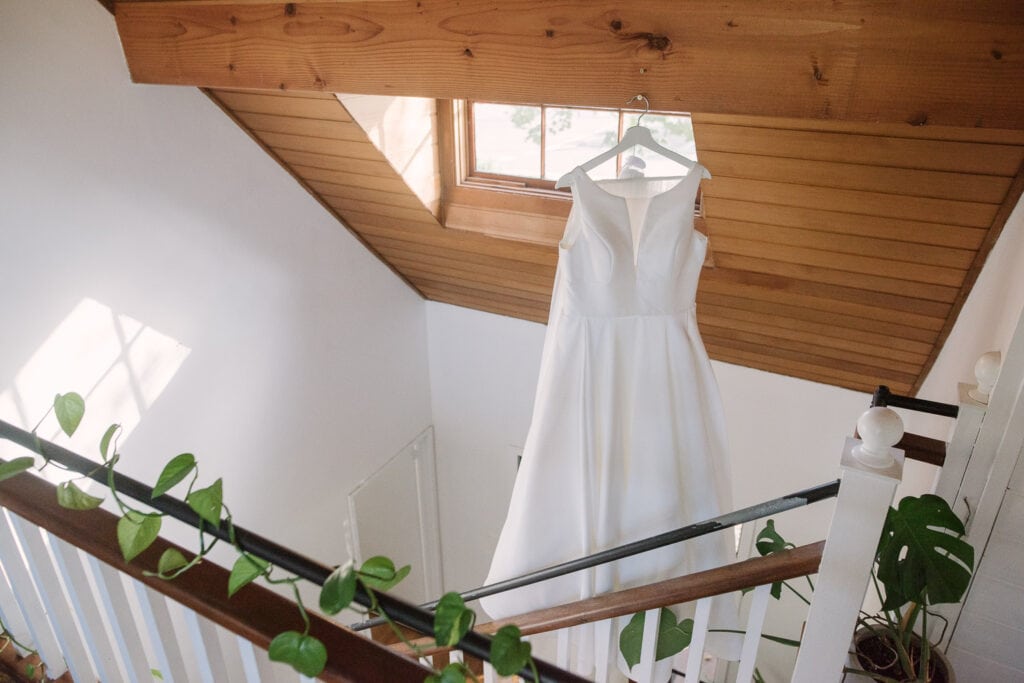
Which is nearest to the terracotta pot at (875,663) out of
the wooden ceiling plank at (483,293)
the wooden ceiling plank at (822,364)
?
the wooden ceiling plank at (822,364)

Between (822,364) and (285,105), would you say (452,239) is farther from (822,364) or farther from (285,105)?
(822,364)

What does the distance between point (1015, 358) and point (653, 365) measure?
0.70 metres

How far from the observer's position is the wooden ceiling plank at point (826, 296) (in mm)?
2229

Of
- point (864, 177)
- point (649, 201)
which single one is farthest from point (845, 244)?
point (649, 201)

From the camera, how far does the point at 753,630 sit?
1.21 m

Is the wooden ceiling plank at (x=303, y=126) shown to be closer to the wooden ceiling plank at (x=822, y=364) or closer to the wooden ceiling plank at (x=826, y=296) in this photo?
the wooden ceiling plank at (x=826, y=296)

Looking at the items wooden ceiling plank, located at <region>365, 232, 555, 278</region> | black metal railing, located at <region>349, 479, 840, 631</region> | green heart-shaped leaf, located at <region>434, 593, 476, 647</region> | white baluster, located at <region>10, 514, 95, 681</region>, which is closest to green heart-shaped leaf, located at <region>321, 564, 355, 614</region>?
green heart-shaped leaf, located at <region>434, 593, 476, 647</region>

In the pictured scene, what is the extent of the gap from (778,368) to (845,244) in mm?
1223

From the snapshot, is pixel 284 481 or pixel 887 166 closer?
pixel 887 166

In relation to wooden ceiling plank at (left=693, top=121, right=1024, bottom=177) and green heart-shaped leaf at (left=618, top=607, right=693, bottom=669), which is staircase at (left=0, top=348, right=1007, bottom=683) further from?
wooden ceiling plank at (left=693, top=121, right=1024, bottom=177)

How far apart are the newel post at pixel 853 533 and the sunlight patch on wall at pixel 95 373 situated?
229cm

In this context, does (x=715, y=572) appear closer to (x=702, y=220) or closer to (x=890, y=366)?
(x=702, y=220)

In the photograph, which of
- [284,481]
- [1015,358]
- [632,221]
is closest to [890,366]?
[1015,358]

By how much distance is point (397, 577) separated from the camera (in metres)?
0.76
